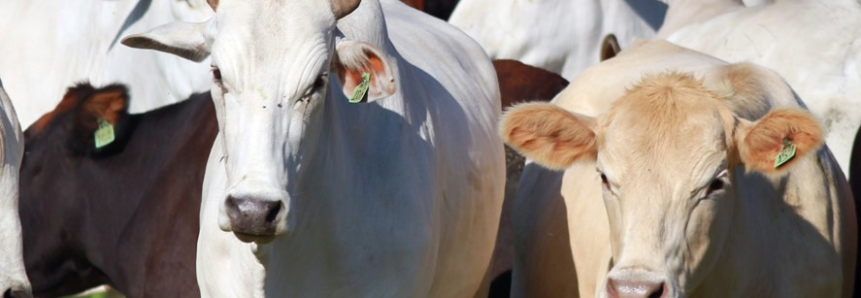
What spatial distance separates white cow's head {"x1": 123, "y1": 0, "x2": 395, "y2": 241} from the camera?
4344mm

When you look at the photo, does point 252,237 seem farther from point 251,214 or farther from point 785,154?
point 785,154

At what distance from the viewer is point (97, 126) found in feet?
23.5

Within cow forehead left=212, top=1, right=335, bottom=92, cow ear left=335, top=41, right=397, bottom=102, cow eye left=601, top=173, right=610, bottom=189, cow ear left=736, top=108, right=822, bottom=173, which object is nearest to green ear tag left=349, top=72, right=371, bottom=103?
cow ear left=335, top=41, right=397, bottom=102

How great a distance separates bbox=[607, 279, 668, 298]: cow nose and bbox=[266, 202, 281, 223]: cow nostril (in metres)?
1.04

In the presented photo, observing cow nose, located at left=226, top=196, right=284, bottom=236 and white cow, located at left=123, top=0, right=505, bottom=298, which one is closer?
cow nose, located at left=226, top=196, right=284, bottom=236

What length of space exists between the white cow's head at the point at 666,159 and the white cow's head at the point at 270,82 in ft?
2.63

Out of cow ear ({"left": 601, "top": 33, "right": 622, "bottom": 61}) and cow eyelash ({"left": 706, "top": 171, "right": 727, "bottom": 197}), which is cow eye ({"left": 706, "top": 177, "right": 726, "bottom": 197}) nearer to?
cow eyelash ({"left": 706, "top": 171, "right": 727, "bottom": 197})

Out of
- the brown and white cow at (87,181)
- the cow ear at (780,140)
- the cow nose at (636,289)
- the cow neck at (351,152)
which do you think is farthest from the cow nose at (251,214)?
the brown and white cow at (87,181)

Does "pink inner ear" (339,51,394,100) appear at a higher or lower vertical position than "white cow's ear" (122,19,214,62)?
lower

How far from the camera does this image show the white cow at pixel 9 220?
15.7ft

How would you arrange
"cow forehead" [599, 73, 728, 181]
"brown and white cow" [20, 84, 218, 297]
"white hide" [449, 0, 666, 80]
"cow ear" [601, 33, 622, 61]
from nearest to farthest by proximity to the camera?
1. "cow forehead" [599, 73, 728, 181]
2. "brown and white cow" [20, 84, 218, 297]
3. "cow ear" [601, 33, 622, 61]
4. "white hide" [449, 0, 666, 80]

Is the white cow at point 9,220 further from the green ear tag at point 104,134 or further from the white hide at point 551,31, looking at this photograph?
the white hide at point 551,31

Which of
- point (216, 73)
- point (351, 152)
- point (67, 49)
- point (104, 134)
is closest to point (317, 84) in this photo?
point (216, 73)

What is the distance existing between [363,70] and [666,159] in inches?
38.2
